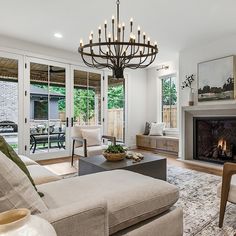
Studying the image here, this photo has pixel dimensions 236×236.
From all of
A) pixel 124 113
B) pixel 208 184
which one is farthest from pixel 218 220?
pixel 124 113

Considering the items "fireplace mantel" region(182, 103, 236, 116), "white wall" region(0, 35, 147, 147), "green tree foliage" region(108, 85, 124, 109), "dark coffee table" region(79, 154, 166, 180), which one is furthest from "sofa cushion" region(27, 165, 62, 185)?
"green tree foliage" region(108, 85, 124, 109)

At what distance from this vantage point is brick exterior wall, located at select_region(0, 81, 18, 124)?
4309mm

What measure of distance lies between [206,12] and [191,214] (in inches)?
112

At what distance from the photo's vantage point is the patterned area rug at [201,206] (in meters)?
1.91

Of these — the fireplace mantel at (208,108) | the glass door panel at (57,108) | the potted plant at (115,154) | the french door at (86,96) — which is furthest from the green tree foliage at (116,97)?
the potted plant at (115,154)

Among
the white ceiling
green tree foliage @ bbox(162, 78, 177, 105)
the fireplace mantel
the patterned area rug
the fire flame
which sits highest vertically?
the white ceiling

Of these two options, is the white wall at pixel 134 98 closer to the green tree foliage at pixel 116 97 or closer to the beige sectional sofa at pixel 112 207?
the green tree foliage at pixel 116 97

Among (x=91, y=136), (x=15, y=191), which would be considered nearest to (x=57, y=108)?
(x=91, y=136)

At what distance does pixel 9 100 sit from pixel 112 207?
3.93 metres

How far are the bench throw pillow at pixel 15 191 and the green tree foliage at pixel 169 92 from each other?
5.62 m

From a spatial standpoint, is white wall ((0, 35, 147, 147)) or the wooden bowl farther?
white wall ((0, 35, 147, 147))

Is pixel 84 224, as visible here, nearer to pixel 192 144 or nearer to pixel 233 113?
pixel 233 113

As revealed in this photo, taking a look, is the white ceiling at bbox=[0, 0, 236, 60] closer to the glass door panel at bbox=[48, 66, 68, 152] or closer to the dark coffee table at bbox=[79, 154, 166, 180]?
the glass door panel at bbox=[48, 66, 68, 152]

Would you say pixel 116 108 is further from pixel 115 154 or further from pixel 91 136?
pixel 115 154
